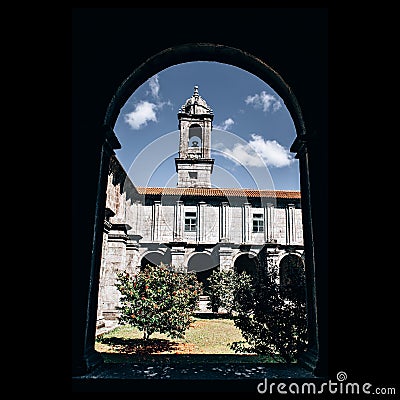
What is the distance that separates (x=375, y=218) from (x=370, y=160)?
1.71 feet

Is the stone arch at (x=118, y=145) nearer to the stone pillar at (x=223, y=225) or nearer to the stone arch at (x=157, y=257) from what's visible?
the stone pillar at (x=223, y=225)

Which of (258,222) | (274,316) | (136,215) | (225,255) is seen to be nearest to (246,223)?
(258,222)

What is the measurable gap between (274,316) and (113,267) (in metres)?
9.81

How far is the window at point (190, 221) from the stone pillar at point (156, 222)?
182 cm

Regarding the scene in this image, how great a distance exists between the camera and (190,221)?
24.8 metres

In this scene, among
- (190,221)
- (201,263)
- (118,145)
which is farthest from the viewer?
(190,221)

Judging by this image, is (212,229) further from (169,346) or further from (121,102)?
(121,102)

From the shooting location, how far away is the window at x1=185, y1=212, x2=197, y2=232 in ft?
80.8

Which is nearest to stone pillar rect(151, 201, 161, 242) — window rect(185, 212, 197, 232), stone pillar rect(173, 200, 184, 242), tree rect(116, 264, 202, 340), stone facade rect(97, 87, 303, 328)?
stone facade rect(97, 87, 303, 328)

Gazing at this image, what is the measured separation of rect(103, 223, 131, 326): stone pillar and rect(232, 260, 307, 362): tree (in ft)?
29.4

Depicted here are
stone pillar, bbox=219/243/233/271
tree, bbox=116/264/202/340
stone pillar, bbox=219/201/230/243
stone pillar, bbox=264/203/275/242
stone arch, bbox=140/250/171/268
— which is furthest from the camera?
stone pillar, bbox=264/203/275/242

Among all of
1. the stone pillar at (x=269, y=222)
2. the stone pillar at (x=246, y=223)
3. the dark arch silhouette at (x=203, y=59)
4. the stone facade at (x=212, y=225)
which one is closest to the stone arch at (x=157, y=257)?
the stone facade at (x=212, y=225)

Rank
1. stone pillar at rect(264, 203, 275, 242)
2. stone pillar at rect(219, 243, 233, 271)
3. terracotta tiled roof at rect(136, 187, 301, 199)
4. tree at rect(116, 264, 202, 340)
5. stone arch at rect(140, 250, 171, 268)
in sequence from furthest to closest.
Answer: terracotta tiled roof at rect(136, 187, 301, 199) < stone pillar at rect(264, 203, 275, 242) < stone arch at rect(140, 250, 171, 268) < stone pillar at rect(219, 243, 233, 271) < tree at rect(116, 264, 202, 340)

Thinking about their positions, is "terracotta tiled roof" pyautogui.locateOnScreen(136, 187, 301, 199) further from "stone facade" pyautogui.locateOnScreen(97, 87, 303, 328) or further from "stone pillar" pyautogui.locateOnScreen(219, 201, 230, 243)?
"stone pillar" pyautogui.locateOnScreen(219, 201, 230, 243)
